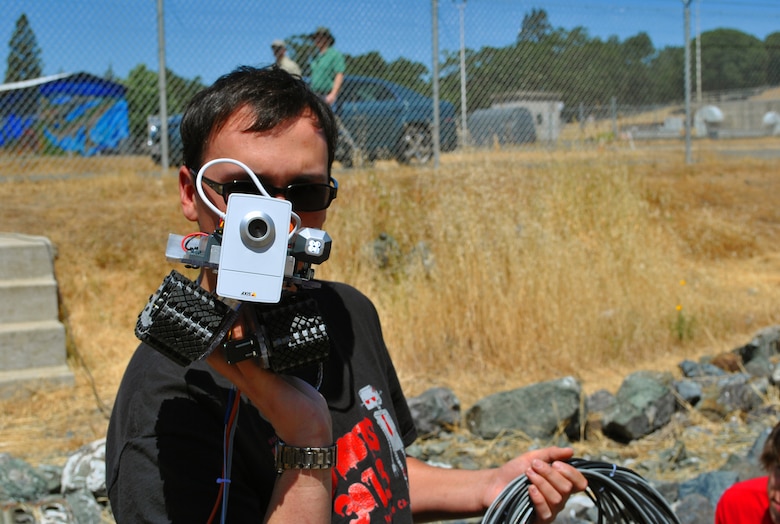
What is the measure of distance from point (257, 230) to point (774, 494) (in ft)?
8.53

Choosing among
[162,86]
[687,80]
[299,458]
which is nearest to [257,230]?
[299,458]

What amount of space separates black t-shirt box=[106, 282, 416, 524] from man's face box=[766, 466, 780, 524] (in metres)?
1.92

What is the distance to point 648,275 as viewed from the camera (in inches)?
305

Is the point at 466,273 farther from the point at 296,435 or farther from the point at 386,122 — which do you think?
the point at 296,435

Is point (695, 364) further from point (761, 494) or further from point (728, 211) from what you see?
point (728, 211)

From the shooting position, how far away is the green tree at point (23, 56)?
8.58 m

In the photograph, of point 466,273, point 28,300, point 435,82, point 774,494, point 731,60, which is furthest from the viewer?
point 731,60

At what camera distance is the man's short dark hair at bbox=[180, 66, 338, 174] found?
1461mm

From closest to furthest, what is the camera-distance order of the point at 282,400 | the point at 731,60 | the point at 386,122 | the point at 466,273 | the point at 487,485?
the point at 282,400, the point at 487,485, the point at 466,273, the point at 386,122, the point at 731,60

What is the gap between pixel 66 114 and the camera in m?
9.56

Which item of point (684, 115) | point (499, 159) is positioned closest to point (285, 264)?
point (499, 159)

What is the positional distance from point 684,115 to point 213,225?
12.5m

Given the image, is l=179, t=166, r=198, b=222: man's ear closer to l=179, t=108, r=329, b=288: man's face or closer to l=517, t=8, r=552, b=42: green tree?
l=179, t=108, r=329, b=288: man's face

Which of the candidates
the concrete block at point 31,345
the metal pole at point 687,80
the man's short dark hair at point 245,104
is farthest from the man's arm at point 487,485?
the metal pole at point 687,80
